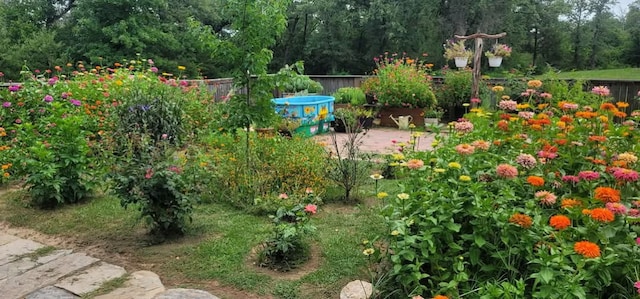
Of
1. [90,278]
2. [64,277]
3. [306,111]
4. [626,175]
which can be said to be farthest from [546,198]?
[306,111]

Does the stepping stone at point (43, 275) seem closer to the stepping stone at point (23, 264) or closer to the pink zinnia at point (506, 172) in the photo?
the stepping stone at point (23, 264)

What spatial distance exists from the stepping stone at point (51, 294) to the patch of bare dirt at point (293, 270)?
0.94 m

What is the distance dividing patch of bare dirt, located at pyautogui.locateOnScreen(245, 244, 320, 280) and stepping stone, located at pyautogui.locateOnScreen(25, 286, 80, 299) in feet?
3.09

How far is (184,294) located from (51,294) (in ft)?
2.26

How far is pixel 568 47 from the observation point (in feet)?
80.6

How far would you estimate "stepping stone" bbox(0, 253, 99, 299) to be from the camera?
8.04 feet

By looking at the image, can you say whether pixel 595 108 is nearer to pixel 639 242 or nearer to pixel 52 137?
pixel 639 242

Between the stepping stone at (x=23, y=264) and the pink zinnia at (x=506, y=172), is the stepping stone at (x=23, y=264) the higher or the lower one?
the lower one

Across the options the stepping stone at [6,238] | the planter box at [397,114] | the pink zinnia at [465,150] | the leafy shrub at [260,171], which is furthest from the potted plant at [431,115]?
the stepping stone at [6,238]

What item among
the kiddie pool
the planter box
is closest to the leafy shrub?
the kiddie pool

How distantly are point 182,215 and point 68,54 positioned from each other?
657 inches

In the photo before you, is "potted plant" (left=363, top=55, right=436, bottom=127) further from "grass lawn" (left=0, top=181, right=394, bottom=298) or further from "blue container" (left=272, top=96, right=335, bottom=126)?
"grass lawn" (left=0, top=181, right=394, bottom=298)

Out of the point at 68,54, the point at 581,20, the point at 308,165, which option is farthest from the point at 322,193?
the point at 581,20

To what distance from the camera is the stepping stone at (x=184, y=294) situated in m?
2.34
